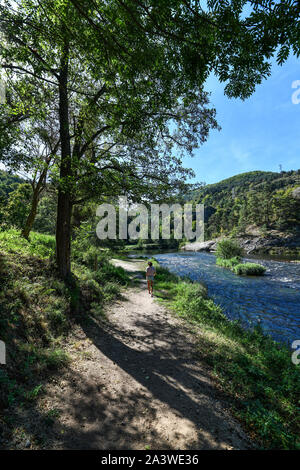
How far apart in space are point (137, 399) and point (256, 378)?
294cm

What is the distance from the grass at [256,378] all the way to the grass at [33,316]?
11.9 ft

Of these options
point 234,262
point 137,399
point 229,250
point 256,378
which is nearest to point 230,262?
point 234,262

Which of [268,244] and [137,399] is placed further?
[268,244]

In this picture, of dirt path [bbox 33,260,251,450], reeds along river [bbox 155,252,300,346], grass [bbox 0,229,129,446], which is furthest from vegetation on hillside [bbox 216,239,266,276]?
grass [bbox 0,229,129,446]

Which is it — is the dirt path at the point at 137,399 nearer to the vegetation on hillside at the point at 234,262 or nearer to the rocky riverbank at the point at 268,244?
the vegetation on hillside at the point at 234,262

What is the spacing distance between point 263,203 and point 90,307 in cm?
7404

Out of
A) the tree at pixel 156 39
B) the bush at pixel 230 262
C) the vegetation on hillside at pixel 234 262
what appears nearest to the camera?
the tree at pixel 156 39

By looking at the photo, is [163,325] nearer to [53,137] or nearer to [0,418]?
[0,418]

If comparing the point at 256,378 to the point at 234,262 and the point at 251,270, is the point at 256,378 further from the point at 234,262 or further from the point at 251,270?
the point at 234,262

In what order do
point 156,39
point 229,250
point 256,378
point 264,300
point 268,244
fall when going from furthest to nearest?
1. point 268,244
2. point 229,250
3. point 264,300
4. point 256,378
5. point 156,39

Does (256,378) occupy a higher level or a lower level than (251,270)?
higher

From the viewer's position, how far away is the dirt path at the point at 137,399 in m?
2.66

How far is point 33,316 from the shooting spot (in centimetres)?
470

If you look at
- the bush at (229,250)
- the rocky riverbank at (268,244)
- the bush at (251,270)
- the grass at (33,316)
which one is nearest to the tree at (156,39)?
the grass at (33,316)
